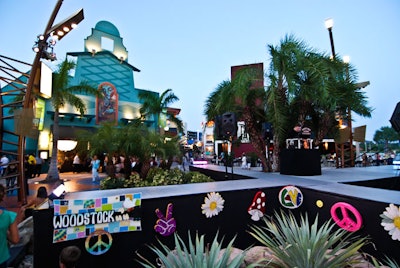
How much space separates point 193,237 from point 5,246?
2.84 m

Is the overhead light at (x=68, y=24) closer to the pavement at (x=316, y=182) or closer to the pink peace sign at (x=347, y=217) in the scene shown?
the pavement at (x=316, y=182)

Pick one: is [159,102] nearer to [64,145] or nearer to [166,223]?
[64,145]

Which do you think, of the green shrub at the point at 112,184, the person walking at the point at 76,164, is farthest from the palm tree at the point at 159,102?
the green shrub at the point at 112,184

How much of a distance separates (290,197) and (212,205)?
1.79 m

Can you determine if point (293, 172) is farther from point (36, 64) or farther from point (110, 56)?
point (110, 56)

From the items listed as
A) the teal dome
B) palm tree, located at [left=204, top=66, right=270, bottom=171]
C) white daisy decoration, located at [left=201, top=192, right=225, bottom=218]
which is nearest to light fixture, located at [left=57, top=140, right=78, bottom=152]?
the teal dome

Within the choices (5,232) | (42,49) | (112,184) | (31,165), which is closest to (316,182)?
(5,232)

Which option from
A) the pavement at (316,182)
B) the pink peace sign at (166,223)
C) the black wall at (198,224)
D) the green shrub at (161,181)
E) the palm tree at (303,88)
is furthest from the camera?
the palm tree at (303,88)

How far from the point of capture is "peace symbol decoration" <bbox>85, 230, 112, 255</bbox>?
12.4 ft

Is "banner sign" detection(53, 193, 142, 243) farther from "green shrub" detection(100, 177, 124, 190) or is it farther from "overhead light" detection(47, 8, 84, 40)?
"overhead light" detection(47, 8, 84, 40)

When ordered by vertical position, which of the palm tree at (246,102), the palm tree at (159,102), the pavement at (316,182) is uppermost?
the palm tree at (159,102)

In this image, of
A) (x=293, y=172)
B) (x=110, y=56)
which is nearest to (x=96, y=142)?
(x=293, y=172)

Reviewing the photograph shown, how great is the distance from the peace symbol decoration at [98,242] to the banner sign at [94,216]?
0.07m

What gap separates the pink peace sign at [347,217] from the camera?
392 centimetres
